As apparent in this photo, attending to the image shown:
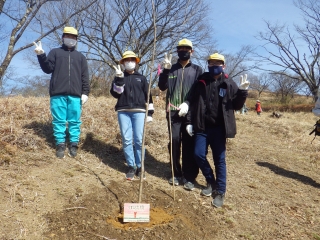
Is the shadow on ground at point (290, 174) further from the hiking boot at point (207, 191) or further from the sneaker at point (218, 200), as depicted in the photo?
the sneaker at point (218, 200)

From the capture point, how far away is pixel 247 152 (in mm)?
6781

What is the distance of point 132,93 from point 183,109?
802mm

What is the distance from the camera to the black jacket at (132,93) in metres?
4.22

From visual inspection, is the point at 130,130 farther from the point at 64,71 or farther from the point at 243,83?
the point at 243,83

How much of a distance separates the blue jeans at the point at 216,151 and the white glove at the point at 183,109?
32 centimetres

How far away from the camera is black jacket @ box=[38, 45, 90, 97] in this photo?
445 cm

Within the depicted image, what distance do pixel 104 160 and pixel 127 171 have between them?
1.84 ft

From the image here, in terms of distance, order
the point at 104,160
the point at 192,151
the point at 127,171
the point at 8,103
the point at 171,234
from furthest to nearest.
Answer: the point at 8,103, the point at 104,160, the point at 127,171, the point at 192,151, the point at 171,234

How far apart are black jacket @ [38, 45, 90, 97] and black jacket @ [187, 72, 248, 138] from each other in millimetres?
1818

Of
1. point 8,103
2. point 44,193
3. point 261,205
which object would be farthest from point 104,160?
point 8,103

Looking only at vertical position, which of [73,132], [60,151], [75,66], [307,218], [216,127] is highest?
[75,66]

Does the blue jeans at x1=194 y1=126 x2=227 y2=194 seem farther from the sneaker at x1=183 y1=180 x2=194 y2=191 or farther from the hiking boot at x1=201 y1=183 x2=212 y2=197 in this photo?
the sneaker at x1=183 y1=180 x2=194 y2=191

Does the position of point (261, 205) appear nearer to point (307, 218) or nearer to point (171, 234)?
point (307, 218)

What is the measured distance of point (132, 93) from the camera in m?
4.25
